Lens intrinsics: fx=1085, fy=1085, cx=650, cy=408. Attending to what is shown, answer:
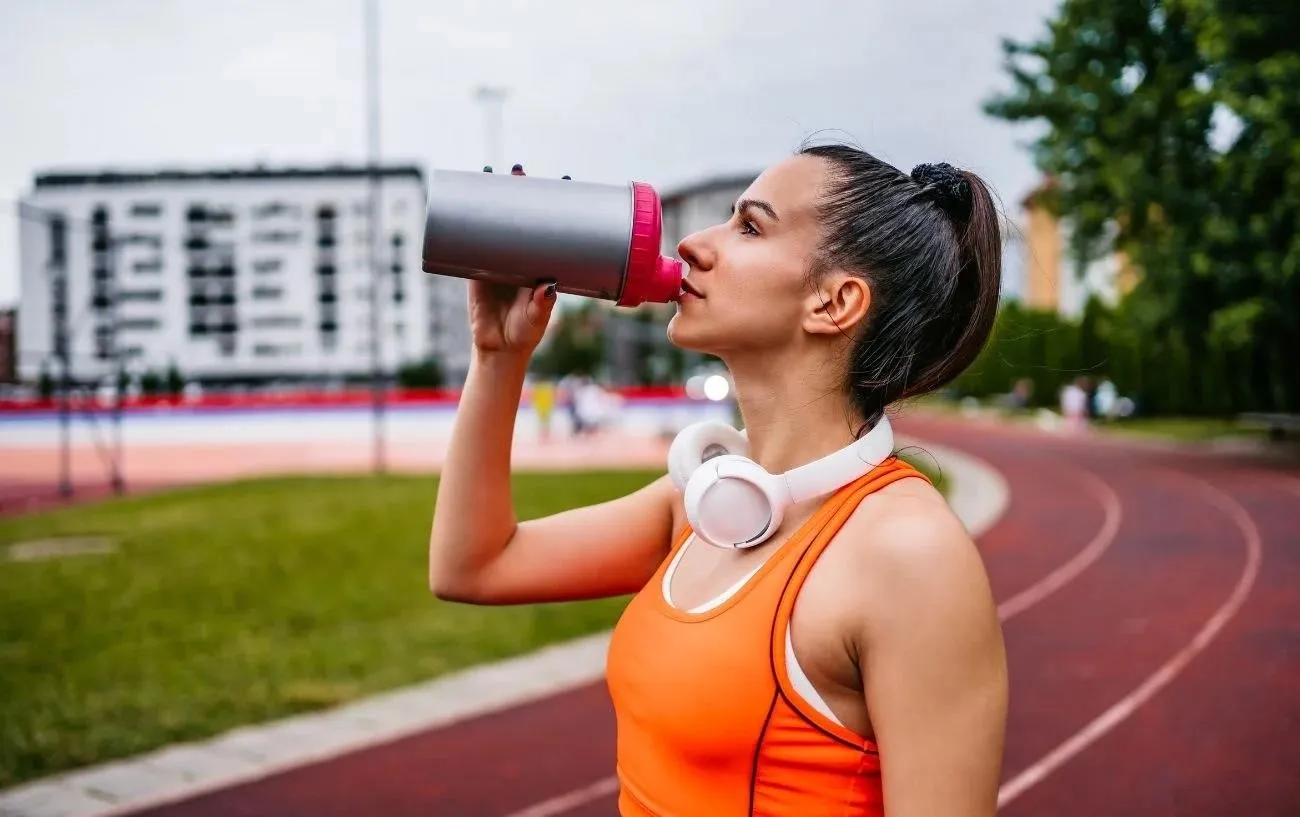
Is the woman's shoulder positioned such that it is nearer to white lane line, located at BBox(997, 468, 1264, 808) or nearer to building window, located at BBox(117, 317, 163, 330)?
white lane line, located at BBox(997, 468, 1264, 808)

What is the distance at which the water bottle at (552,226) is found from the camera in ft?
4.51

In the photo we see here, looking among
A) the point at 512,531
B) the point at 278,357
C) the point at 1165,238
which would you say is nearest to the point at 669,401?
the point at 1165,238

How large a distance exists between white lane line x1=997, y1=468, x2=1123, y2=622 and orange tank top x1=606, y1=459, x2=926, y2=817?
4595 millimetres

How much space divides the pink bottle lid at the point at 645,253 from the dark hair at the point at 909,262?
0.66ft

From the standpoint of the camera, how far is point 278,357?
3182 inches

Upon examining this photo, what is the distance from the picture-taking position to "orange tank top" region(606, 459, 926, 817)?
1.26 m

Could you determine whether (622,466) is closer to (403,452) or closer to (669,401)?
(403,452)

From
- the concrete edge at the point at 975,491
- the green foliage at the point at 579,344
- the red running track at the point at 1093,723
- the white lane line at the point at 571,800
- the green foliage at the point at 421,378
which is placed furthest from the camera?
the green foliage at the point at 579,344

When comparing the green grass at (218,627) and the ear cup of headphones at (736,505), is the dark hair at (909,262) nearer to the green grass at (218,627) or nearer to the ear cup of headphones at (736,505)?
the ear cup of headphones at (736,505)

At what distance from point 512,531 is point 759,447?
454 mm

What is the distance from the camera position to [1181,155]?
1764cm

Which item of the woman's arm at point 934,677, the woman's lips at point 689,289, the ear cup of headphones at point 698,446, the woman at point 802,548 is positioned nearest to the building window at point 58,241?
the woman at point 802,548

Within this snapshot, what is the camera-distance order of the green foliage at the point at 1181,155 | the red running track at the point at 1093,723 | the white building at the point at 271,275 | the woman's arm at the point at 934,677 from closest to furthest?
1. the woman's arm at the point at 934,677
2. the red running track at the point at 1093,723
3. the green foliage at the point at 1181,155
4. the white building at the point at 271,275

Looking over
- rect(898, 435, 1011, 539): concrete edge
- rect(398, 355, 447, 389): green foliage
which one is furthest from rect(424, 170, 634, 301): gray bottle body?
rect(398, 355, 447, 389): green foliage
